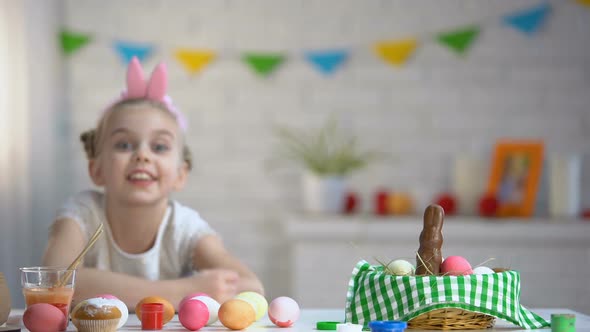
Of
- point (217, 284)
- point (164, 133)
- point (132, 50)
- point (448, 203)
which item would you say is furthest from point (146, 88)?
point (448, 203)

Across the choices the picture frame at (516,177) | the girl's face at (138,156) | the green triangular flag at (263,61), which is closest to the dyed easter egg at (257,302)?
the girl's face at (138,156)

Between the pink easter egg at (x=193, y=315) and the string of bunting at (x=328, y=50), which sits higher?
the string of bunting at (x=328, y=50)

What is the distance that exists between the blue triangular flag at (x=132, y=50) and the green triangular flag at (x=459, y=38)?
51.9 inches

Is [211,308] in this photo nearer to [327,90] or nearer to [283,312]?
[283,312]

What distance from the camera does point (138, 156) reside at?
2000 mm

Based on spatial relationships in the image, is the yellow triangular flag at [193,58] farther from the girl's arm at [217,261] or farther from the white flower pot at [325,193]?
the girl's arm at [217,261]

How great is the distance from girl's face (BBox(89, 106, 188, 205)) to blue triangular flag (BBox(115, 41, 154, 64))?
5.76ft

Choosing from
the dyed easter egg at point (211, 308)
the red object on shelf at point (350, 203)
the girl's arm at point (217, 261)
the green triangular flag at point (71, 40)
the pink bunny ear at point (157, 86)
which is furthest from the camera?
the green triangular flag at point (71, 40)

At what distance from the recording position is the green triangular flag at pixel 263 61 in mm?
3803

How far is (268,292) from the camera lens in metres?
3.79

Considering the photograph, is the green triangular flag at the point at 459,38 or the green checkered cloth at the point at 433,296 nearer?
the green checkered cloth at the point at 433,296

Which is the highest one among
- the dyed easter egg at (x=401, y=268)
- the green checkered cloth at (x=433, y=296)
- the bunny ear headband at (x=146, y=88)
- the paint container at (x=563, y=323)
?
the bunny ear headband at (x=146, y=88)

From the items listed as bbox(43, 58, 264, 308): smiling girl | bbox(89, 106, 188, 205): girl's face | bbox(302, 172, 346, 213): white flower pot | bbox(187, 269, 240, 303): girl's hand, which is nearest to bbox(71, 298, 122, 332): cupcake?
bbox(187, 269, 240, 303): girl's hand

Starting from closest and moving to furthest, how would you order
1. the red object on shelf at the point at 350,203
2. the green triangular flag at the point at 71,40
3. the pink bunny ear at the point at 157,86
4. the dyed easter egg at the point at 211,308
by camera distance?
the dyed easter egg at the point at 211,308 → the pink bunny ear at the point at 157,86 → the red object on shelf at the point at 350,203 → the green triangular flag at the point at 71,40
